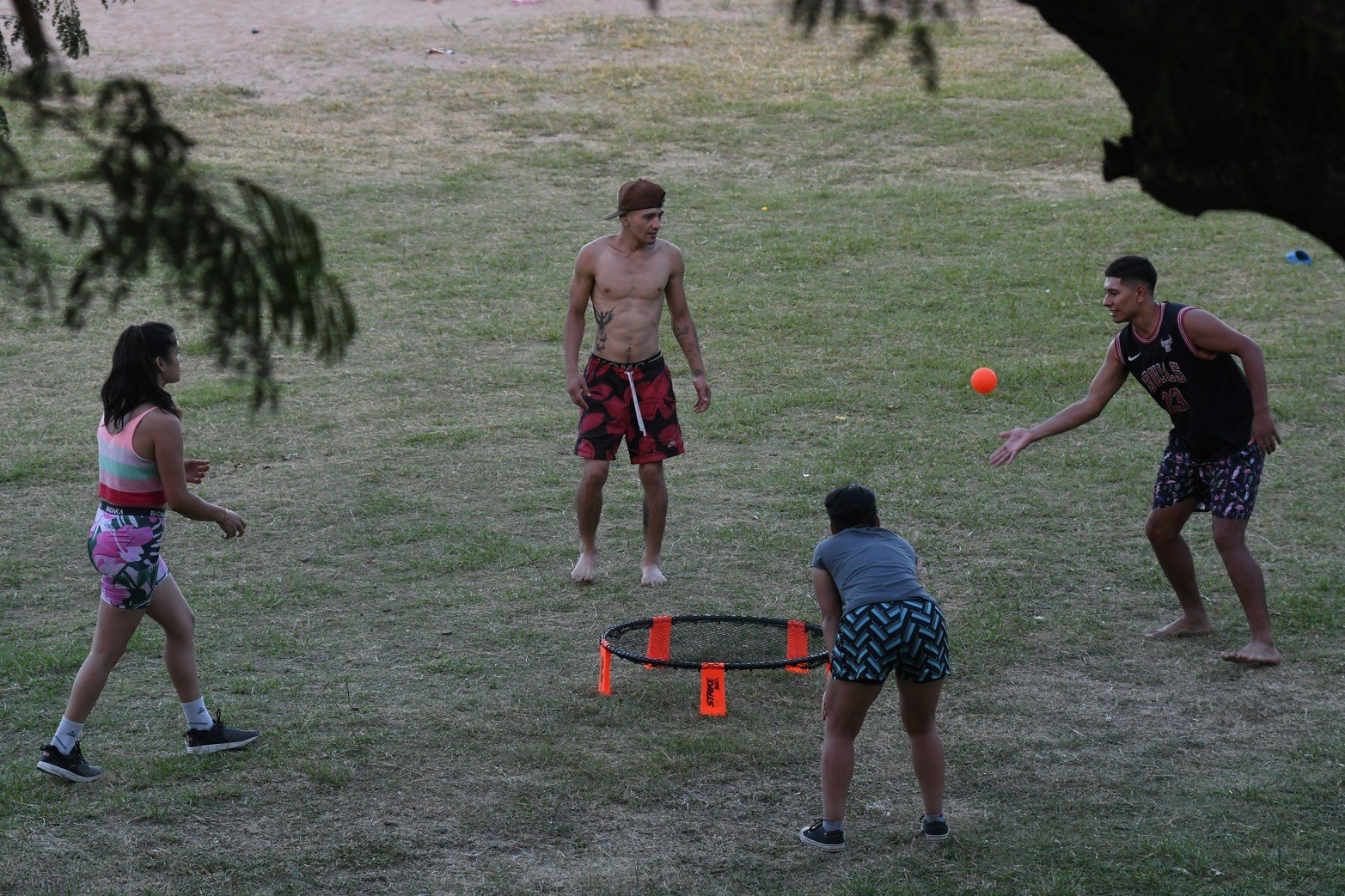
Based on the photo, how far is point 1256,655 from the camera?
6242mm

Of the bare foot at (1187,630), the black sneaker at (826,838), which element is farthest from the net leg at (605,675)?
the bare foot at (1187,630)

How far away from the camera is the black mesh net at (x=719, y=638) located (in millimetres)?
6270

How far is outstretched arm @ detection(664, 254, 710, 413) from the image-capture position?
7.46 meters

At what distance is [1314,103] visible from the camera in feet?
8.93

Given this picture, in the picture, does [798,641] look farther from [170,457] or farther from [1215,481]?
[170,457]

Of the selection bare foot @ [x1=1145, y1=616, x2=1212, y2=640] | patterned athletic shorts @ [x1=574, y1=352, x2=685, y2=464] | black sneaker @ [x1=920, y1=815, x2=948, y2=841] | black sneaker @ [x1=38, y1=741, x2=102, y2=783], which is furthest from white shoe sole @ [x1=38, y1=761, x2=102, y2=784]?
bare foot @ [x1=1145, y1=616, x2=1212, y2=640]

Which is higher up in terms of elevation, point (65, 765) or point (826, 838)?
point (826, 838)

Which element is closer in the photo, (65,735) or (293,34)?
(65,735)

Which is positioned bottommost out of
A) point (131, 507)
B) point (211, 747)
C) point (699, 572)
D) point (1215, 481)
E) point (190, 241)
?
point (699, 572)

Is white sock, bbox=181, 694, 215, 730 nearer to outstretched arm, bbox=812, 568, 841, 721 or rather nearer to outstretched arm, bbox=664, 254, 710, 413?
outstretched arm, bbox=812, 568, 841, 721

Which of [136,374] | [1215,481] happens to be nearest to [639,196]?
[136,374]

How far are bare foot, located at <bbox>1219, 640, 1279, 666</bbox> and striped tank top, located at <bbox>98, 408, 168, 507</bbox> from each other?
460 centimetres

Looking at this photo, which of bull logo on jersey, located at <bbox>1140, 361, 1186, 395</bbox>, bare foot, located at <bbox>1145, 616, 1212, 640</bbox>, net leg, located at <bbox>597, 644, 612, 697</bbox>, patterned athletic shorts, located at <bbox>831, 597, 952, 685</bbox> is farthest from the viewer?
bare foot, located at <bbox>1145, 616, 1212, 640</bbox>

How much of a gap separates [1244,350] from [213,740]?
15.2 feet
